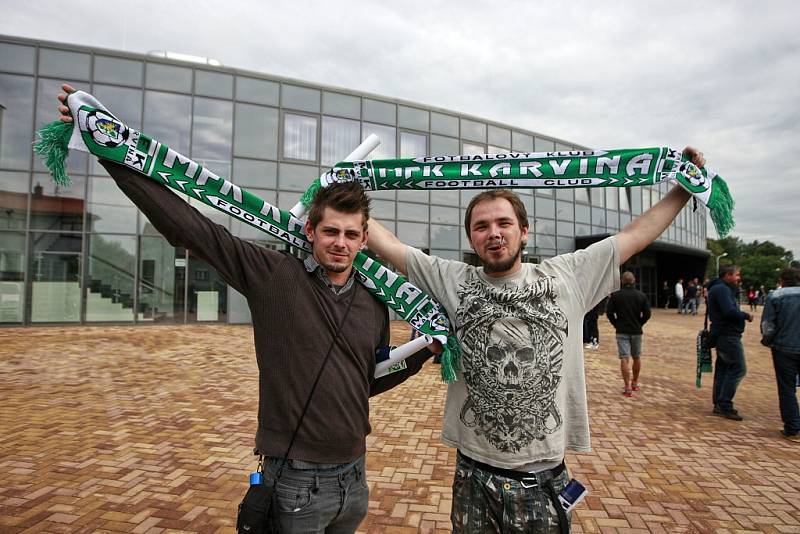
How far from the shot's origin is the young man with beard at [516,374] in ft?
5.83

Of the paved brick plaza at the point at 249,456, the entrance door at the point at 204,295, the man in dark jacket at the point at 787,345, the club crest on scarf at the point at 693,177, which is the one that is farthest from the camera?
the entrance door at the point at 204,295

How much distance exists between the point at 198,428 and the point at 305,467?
427cm

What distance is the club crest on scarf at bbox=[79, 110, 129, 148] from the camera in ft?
5.94

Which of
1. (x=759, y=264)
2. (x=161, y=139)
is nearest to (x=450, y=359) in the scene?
(x=161, y=139)

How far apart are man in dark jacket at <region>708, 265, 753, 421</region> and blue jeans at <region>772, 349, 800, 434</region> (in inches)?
20.4

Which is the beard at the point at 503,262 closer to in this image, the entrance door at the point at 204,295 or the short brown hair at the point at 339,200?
the short brown hair at the point at 339,200

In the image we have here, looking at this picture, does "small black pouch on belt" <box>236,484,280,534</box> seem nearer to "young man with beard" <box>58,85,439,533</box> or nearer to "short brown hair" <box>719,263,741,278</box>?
"young man with beard" <box>58,85,439,533</box>

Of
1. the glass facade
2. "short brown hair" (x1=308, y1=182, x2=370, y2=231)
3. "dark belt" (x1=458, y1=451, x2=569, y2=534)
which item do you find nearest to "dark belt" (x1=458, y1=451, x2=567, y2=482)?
"dark belt" (x1=458, y1=451, x2=569, y2=534)

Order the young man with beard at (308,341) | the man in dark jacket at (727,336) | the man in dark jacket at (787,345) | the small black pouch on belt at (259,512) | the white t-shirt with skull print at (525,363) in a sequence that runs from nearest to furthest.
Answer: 1. the small black pouch on belt at (259,512)
2. the young man with beard at (308,341)
3. the white t-shirt with skull print at (525,363)
4. the man in dark jacket at (787,345)
5. the man in dark jacket at (727,336)

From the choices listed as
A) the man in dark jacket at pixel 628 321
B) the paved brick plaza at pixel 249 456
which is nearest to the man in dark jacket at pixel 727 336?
the paved brick plaza at pixel 249 456

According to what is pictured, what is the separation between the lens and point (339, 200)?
184 cm

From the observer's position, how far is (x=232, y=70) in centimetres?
1562

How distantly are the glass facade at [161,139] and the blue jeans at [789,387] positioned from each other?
1300cm

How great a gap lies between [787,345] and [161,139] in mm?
16984
